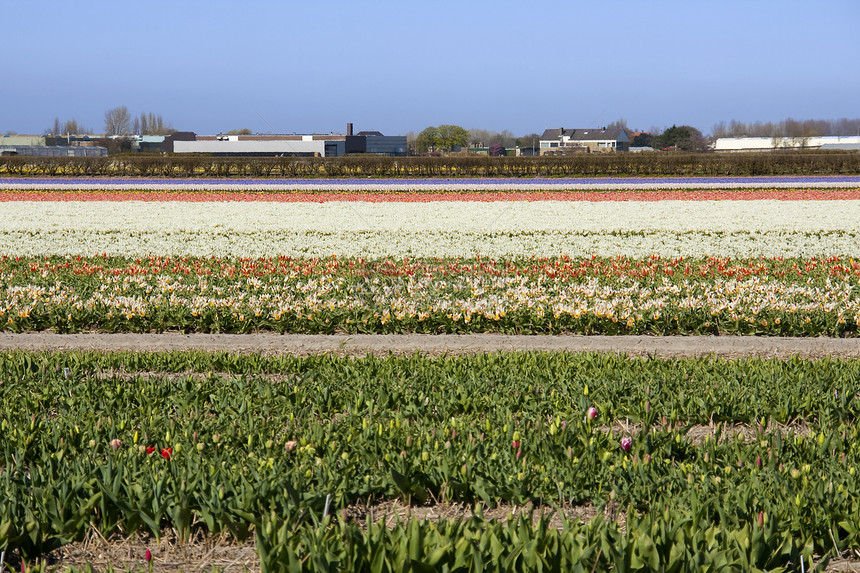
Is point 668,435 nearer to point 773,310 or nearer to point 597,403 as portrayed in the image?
point 597,403

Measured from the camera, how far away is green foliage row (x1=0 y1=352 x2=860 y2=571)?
10.0 feet

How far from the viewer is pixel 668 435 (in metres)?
4.37

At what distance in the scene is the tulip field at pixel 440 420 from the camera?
10.4 feet

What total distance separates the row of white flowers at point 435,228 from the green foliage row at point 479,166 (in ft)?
51.7

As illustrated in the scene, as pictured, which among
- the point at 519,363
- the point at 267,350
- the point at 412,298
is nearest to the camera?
the point at 519,363

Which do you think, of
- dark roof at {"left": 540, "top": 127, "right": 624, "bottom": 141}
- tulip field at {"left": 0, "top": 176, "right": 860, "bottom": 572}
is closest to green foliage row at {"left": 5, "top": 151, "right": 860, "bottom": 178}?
tulip field at {"left": 0, "top": 176, "right": 860, "bottom": 572}

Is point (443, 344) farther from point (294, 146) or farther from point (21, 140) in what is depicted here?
point (21, 140)

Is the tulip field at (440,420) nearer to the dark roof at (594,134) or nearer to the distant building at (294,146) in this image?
the distant building at (294,146)

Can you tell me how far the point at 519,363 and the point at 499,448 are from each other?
197 centimetres

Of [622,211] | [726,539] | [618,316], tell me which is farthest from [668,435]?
[622,211]

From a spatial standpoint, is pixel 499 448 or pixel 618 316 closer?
pixel 499 448

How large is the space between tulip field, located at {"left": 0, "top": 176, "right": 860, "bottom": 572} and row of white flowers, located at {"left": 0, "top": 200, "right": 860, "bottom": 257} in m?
2.23

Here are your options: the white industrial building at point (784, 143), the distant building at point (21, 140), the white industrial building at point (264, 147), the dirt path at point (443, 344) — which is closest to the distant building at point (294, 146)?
the white industrial building at point (264, 147)

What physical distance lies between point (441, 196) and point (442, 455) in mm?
23008
